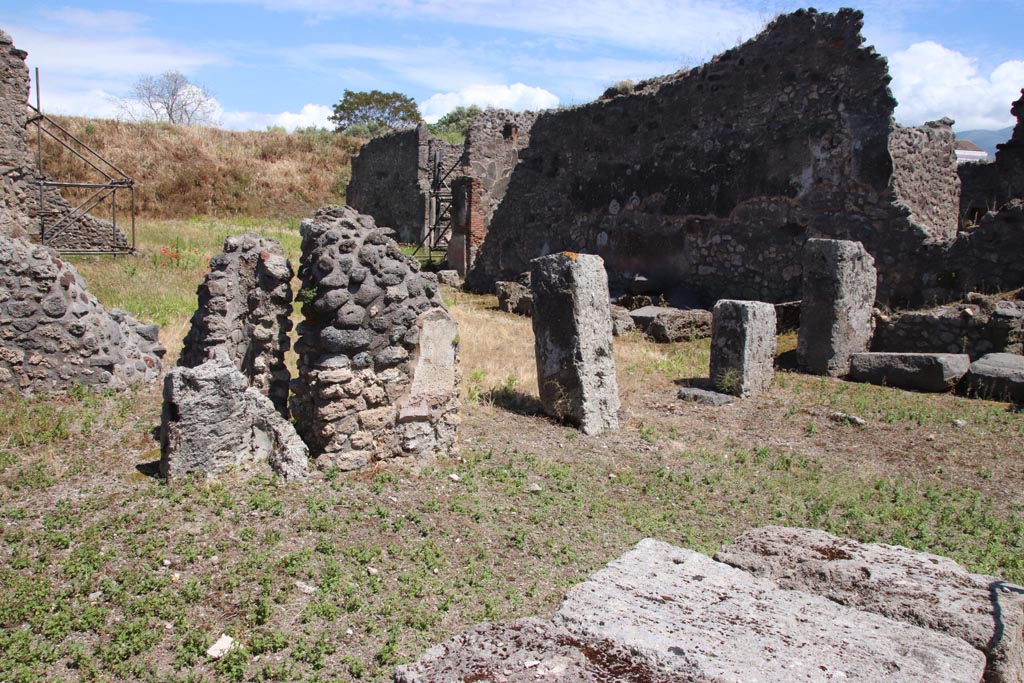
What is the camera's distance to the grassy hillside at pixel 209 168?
1116 inches

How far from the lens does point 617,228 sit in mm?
17312

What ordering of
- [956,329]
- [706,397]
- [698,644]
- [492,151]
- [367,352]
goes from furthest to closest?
1. [492,151]
2. [956,329]
3. [706,397]
4. [367,352]
5. [698,644]

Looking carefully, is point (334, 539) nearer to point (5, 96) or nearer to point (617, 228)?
point (617, 228)

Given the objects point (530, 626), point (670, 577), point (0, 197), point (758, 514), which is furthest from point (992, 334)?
point (0, 197)

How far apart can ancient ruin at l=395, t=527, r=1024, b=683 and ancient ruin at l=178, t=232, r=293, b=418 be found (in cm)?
418

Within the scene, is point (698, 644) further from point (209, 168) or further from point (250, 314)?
point (209, 168)

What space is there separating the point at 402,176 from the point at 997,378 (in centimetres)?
2272

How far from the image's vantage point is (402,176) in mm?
A: 29078

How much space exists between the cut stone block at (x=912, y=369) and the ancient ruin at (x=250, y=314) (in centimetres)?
783

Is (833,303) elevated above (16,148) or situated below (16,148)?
below

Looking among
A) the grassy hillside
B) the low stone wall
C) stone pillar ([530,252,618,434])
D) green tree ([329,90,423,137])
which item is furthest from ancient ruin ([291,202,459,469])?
green tree ([329,90,423,137])

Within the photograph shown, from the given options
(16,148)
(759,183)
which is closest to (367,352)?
(759,183)

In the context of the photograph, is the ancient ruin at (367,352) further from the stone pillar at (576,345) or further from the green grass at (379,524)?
the stone pillar at (576,345)

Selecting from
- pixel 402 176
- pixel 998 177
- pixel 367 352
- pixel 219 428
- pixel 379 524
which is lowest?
pixel 379 524
